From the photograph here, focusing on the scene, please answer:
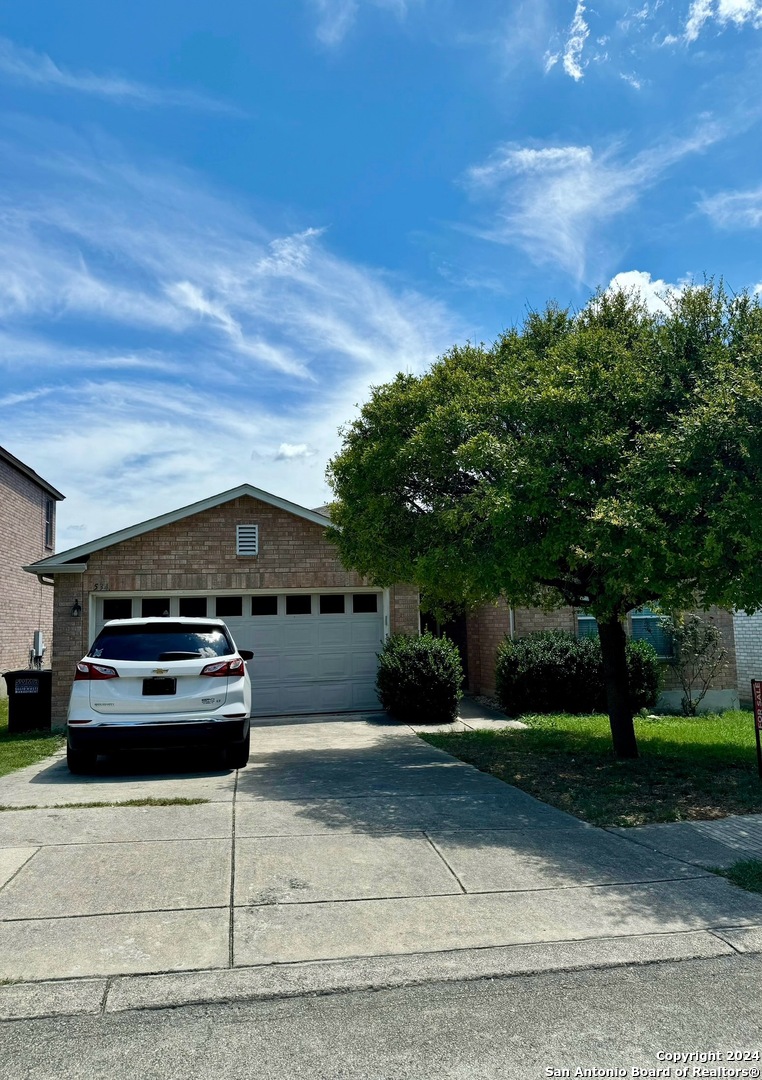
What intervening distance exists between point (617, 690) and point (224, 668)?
4674 mm

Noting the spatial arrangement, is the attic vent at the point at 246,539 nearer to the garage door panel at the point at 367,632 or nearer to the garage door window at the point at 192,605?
the garage door window at the point at 192,605

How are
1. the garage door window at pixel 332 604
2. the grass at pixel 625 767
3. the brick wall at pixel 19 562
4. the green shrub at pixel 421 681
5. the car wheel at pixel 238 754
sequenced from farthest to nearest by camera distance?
the brick wall at pixel 19 562 → the garage door window at pixel 332 604 → the green shrub at pixel 421 681 → the car wheel at pixel 238 754 → the grass at pixel 625 767

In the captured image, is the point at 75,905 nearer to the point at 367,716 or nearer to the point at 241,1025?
the point at 241,1025

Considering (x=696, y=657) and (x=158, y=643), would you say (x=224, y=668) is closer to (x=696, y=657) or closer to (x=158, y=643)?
(x=158, y=643)

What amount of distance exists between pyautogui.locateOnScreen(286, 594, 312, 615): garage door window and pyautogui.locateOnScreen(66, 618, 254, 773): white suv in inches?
230

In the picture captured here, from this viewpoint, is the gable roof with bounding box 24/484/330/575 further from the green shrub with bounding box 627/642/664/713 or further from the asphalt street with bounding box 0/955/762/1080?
the asphalt street with bounding box 0/955/762/1080

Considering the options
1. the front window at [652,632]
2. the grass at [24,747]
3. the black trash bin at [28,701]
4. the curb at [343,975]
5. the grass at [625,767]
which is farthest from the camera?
the front window at [652,632]

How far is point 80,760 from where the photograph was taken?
905cm

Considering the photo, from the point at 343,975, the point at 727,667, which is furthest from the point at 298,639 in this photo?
the point at 343,975

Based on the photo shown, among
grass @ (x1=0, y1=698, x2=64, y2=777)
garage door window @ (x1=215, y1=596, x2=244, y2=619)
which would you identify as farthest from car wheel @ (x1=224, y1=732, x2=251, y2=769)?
garage door window @ (x1=215, y1=596, x2=244, y2=619)

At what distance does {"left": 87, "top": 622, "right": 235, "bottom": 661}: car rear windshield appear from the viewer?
8836 mm

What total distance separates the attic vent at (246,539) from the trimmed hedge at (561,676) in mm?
5023

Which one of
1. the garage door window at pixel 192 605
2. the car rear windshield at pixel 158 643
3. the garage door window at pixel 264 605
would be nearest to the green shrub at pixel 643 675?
the garage door window at pixel 264 605

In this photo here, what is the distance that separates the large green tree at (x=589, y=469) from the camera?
24.2ft
